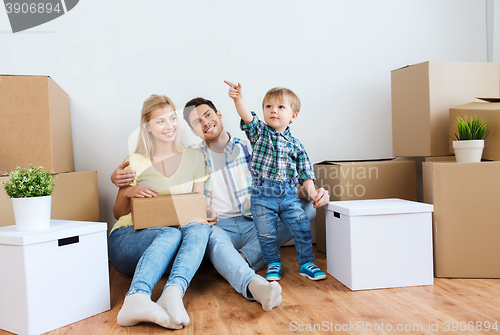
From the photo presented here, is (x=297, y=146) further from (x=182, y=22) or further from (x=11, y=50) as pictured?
(x=11, y=50)

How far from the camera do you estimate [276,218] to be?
142 cm

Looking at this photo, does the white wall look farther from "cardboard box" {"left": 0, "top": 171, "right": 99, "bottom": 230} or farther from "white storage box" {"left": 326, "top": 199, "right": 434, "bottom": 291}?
"white storage box" {"left": 326, "top": 199, "right": 434, "bottom": 291}

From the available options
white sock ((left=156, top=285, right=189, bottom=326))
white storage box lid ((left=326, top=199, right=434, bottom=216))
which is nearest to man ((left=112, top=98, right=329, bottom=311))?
white storage box lid ((left=326, top=199, right=434, bottom=216))

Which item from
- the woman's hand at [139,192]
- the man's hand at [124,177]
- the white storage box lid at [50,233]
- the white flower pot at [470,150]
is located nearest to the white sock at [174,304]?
the white storage box lid at [50,233]

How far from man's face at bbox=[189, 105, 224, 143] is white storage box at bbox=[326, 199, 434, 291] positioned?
0.67 m

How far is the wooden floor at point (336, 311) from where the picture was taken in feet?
3.00

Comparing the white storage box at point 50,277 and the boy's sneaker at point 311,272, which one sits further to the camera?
the boy's sneaker at point 311,272

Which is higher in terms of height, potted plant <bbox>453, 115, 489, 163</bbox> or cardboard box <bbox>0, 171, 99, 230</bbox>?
potted plant <bbox>453, 115, 489, 163</bbox>

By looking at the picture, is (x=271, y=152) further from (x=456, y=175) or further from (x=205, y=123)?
(x=456, y=175)

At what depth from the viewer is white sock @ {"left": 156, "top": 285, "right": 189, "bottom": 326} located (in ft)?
3.00

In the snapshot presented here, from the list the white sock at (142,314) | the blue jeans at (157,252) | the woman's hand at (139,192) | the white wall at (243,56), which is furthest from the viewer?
the white wall at (243,56)

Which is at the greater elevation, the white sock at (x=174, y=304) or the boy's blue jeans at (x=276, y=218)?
the boy's blue jeans at (x=276, y=218)

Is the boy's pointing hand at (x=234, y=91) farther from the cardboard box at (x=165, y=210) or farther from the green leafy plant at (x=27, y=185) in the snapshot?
the green leafy plant at (x=27, y=185)

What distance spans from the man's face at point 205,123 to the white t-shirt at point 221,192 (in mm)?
69
